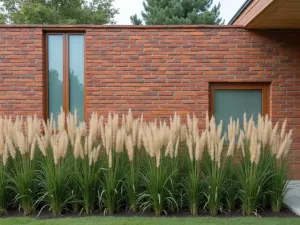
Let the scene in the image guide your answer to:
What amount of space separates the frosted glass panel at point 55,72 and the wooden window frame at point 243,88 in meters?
2.98

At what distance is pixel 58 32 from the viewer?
7996 mm

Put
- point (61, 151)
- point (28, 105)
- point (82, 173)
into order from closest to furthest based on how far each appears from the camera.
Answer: point (61, 151) → point (82, 173) → point (28, 105)

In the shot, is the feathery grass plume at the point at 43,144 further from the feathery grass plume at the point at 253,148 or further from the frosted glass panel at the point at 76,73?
the frosted glass panel at the point at 76,73

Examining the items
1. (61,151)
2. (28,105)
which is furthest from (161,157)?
(28,105)

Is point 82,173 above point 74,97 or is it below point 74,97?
below

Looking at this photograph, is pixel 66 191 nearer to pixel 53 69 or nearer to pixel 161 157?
pixel 161 157

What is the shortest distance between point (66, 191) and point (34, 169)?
525mm

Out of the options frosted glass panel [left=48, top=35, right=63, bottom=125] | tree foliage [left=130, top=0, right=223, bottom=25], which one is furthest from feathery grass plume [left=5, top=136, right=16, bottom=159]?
tree foliage [left=130, top=0, right=223, bottom=25]

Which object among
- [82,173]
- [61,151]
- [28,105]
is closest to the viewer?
[61,151]

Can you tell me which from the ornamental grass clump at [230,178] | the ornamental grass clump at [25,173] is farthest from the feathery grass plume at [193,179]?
the ornamental grass clump at [25,173]

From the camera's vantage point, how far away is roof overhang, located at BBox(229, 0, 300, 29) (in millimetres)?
6125

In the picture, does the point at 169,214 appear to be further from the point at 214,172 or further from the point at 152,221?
the point at 214,172

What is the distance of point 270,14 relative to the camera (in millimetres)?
6691

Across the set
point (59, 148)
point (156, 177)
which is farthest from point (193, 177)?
point (59, 148)
